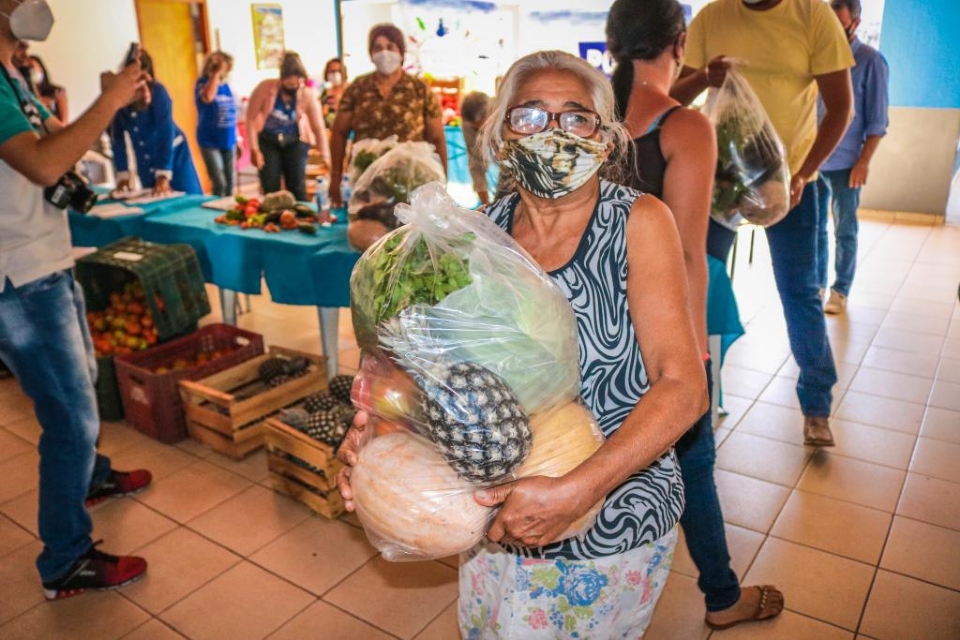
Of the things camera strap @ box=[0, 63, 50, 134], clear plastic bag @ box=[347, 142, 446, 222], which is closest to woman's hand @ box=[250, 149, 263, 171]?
clear plastic bag @ box=[347, 142, 446, 222]

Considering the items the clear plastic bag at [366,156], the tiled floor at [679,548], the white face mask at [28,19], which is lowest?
the tiled floor at [679,548]

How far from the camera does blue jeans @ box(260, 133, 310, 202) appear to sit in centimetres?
559

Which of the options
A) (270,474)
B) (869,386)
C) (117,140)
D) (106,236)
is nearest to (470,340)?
(270,474)

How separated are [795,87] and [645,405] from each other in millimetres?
2070

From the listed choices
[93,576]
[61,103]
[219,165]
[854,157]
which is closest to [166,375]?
[93,576]

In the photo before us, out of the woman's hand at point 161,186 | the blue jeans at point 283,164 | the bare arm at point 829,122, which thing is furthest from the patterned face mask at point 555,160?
the blue jeans at point 283,164

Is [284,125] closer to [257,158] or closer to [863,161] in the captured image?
[257,158]

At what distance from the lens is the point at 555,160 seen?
3.81 feet

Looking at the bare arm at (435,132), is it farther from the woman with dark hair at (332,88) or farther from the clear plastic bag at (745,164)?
the woman with dark hair at (332,88)

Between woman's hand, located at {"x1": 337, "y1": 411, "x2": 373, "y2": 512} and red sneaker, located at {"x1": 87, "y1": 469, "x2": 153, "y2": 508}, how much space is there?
197 centimetres

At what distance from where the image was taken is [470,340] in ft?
3.10

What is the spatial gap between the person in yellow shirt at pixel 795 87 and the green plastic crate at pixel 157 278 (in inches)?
90.5

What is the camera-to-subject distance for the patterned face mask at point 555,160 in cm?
116

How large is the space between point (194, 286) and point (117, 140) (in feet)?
6.80
